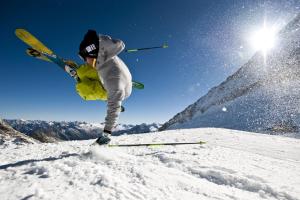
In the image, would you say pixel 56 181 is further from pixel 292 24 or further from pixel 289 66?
pixel 292 24

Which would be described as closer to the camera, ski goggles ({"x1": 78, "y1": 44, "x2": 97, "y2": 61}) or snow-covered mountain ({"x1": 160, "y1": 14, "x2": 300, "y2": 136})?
ski goggles ({"x1": 78, "y1": 44, "x2": 97, "y2": 61})

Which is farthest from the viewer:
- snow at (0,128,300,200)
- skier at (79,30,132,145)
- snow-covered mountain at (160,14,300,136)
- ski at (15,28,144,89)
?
snow-covered mountain at (160,14,300,136)

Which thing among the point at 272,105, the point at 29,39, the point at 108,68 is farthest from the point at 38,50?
the point at 272,105

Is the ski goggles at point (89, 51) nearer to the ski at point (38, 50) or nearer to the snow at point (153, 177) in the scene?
the ski at point (38, 50)

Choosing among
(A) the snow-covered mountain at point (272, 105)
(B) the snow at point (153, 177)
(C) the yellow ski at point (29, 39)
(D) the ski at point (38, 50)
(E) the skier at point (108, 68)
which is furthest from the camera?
(A) the snow-covered mountain at point (272, 105)

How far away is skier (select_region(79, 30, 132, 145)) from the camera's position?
593cm

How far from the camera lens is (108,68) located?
236 inches

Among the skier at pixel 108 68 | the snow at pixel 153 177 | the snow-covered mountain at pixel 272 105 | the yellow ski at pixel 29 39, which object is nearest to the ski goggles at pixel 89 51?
the skier at pixel 108 68

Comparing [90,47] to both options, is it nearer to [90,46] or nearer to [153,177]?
[90,46]

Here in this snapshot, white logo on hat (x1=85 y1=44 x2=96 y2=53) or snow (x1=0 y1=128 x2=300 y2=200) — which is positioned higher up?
white logo on hat (x1=85 y1=44 x2=96 y2=53)

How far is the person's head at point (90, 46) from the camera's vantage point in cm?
598

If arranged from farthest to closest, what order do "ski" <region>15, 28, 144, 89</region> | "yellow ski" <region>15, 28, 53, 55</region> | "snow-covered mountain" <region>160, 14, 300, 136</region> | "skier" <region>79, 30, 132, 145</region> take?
1. "snow-covered mountain" <region>160, 14, 300, 136</region>
2. "yellow ski" <region>15, 28, 53, 55</region>
3. "ski" <region>15, 28, 144, 89</region>
4. "skier" <region>79, 30, 132, 145</region>

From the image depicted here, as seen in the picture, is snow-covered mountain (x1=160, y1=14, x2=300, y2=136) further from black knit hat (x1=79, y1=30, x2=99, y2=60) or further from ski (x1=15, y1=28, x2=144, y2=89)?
black knit hat (x1=79, y1=30, x2=99, y2=60)

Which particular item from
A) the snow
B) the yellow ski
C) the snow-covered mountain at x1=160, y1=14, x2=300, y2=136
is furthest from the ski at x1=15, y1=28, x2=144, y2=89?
the snow-covered mountain at x1=160, y1=14, x2=300, y2=136
